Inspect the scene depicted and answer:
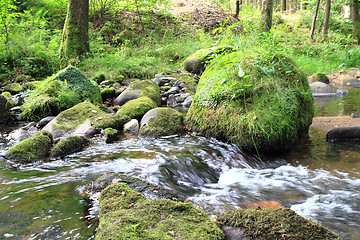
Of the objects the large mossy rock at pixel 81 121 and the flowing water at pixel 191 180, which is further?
the large mossy rock at pixel 81 121

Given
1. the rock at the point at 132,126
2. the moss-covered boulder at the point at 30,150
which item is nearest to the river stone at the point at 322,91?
the rock at the point at 132,126

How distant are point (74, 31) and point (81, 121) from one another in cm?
603

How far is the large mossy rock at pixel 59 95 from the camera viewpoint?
256 inches

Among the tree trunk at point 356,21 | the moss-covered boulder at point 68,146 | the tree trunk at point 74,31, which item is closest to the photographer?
the moss-covered boulder at point 68,146

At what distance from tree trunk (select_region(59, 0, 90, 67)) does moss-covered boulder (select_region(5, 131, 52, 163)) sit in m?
6.58

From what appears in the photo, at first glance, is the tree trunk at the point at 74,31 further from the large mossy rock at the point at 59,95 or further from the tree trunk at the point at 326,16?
the tree trunk at the point at 326,16

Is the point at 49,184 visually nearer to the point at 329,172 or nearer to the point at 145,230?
the point at 145,230

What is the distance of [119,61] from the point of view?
1092 centimetres

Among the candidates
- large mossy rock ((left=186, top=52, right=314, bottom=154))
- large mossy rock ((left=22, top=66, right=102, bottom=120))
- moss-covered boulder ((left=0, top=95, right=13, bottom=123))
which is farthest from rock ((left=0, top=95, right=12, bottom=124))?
large mossy rock ((left=186, top=52, right=314, bottom=154))

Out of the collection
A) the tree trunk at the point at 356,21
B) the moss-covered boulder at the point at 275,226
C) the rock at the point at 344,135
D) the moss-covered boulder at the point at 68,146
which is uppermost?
the tree trunk at the point at 356,21

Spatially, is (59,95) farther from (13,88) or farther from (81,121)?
(13,88)

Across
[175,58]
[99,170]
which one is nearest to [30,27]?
[175,58]

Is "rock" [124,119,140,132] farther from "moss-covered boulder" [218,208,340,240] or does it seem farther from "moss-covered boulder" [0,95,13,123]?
"moss-covered boulder" [218,208,340,240]

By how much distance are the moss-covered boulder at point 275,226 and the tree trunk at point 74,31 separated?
977 centimetres
